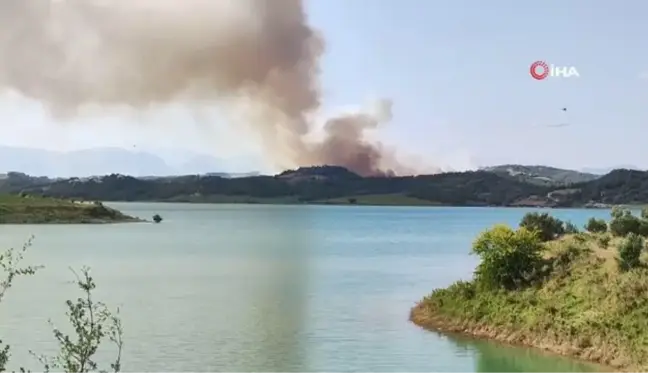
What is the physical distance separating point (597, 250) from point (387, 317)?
1212 cm

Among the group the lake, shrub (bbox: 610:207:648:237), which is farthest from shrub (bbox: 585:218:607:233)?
the lake

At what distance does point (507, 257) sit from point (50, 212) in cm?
14924

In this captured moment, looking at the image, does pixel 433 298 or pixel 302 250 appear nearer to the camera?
pixel 433 298

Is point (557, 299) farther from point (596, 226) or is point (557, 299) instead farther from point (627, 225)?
point (596, 226)

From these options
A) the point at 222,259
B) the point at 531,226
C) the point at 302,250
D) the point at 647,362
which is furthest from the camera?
the point at 302,250

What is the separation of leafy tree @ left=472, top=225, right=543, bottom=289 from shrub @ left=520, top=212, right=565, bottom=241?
36.8 ft

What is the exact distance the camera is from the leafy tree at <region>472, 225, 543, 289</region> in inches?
1681

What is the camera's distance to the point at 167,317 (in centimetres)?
4759

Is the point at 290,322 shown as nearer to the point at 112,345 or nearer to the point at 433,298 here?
the point at 433,298

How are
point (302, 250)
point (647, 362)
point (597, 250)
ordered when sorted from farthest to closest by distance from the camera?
1. point (302, 250)
2. point (597, 250)
3. point (647, 362)

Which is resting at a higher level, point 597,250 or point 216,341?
point 597,250

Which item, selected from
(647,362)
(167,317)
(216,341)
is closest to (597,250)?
(647,362)

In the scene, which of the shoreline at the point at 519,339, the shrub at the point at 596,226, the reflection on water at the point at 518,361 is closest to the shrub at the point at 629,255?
the shoreline at the point at 519,339

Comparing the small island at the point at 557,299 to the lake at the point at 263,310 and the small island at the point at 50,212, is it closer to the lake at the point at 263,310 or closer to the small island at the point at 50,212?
the lake at the point at 263,310
